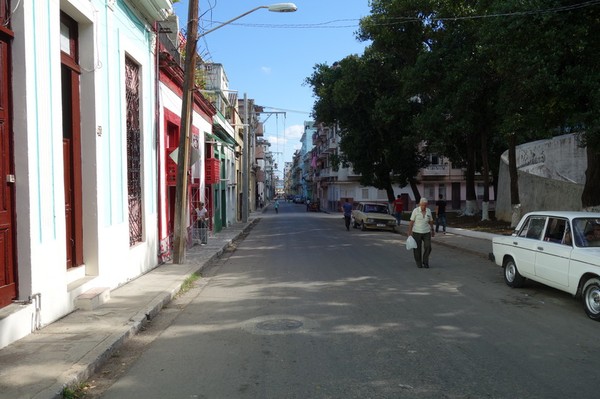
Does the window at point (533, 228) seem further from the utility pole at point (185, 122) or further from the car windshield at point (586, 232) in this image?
the utility pole at point (185, 122)

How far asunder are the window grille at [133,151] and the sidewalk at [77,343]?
1450mm

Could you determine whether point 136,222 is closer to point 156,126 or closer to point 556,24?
point 156,126

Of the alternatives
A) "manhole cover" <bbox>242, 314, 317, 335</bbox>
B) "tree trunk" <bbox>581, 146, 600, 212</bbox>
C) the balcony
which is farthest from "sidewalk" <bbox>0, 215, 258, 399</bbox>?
the balcony

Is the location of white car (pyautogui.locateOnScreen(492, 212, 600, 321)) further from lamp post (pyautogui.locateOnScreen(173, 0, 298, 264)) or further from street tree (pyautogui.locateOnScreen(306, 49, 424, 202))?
street tree (pyautogui.locateOnScreen(306, 49, 424, 202))

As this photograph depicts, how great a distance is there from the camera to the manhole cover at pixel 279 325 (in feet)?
21.2

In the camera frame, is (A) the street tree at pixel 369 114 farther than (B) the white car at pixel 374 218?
Yes

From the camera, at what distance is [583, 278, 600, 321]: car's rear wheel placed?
272 inches

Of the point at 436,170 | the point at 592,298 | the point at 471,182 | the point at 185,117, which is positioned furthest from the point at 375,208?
the point at 436,170

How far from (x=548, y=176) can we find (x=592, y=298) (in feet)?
64.9

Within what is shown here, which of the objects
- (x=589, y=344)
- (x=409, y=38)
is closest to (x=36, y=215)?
(x=589, y=344)

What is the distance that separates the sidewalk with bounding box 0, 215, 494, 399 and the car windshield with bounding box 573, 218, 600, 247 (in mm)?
6696

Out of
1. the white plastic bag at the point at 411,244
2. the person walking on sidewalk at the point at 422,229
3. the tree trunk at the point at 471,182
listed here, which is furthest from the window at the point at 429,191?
the white plastic bag at the point at 411,244

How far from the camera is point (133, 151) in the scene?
11008mm

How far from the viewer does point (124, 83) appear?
1016cm
